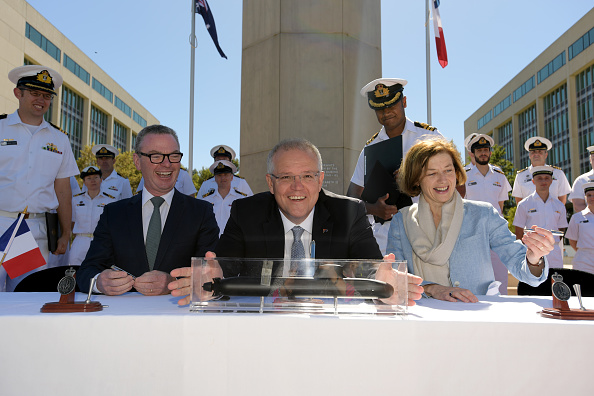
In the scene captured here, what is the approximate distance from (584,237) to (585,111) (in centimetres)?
3239

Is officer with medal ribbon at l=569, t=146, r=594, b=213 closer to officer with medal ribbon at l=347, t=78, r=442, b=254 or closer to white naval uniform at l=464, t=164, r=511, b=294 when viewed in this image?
white naval uniform at l=464, t=164, r=511, b=294

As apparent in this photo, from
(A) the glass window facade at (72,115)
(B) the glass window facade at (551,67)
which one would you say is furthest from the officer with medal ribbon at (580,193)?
(A) the glass window facade at (72,115)

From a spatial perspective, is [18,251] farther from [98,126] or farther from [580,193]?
[98,126]

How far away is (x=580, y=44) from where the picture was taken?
3170 centimetres

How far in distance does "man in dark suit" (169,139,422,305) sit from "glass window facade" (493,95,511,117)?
4880cm

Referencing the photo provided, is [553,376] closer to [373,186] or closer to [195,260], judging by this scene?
[195,260]

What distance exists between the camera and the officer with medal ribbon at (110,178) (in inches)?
260

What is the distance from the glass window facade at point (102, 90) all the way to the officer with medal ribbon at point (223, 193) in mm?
39380

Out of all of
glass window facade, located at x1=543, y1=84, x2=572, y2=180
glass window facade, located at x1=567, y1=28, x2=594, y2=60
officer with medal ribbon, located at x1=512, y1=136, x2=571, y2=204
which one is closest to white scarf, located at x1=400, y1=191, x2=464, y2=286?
officer with medal ribbon, located at x1=512, y1=136, x2=571, y2=204

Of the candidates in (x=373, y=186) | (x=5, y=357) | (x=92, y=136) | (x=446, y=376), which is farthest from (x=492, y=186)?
(x=92, y=136)

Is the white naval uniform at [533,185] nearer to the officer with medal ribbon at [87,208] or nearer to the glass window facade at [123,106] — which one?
the officer with medal ribbon at [87,208]

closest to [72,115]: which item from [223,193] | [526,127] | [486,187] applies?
[223,193]

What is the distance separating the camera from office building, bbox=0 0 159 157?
25619mm

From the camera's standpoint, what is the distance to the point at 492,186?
6281 mm
